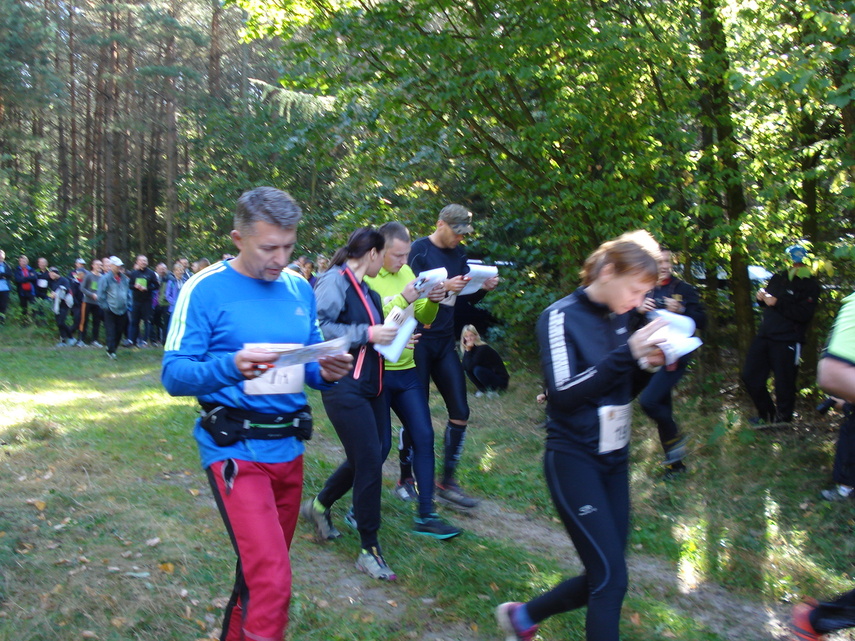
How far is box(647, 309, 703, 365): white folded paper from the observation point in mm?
2934

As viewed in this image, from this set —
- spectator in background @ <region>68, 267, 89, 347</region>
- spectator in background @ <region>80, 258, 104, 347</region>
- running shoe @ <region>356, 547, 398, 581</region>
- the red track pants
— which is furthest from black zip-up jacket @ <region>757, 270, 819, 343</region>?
spectator in background @ <region>68, 267, 89, 347</region>

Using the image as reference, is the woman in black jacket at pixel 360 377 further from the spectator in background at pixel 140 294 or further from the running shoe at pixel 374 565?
the spectator in background at pixel 140 294

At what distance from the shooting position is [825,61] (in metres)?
5.75

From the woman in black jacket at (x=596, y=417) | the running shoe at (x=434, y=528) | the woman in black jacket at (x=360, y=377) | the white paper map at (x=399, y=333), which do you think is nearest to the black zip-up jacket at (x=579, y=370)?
the woman in black jacket at (x=596, y=417)

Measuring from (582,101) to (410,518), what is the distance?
15.0ft

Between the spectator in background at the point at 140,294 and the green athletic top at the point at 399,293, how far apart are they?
13.3 meters

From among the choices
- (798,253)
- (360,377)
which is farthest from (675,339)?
(798,253)

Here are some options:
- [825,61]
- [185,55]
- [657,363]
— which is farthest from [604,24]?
[185,55]

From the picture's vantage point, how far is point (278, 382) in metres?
3.14

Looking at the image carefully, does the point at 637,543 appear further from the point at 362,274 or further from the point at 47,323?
the point at 47,323

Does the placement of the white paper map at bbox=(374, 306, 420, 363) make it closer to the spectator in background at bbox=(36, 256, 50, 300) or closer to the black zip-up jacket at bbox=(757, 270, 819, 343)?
the black zip-up jacket at bbox=(757, 270, 819, 343)

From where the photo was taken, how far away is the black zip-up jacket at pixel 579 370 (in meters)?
3.16

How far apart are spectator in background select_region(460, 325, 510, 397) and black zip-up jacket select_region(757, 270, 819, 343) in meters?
4.10

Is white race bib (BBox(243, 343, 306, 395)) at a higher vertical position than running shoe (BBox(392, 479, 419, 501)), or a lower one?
higher
